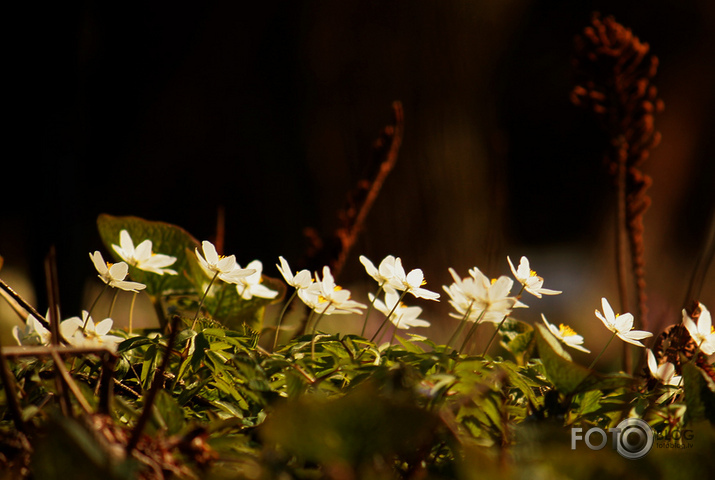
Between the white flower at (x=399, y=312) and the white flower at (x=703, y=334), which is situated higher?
the white flower at (x=703, y=334)

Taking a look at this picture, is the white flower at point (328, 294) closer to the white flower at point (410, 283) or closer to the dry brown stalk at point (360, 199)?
the white flower at point (410, 283)

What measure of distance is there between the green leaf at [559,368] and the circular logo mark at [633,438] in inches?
1.4

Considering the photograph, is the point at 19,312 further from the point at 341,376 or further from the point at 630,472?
the point at 630,472

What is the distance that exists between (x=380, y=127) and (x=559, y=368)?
2.55 meters

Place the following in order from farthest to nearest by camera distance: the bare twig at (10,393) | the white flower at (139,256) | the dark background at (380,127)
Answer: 1. the dark background at (380,127)
2. the white flower at (139,256)
3. the bare twig at (10,393)

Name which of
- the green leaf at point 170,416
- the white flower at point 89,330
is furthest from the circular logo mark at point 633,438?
the white flower at point 89,330

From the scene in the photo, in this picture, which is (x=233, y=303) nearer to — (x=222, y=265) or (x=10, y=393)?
(x=222, y=265)

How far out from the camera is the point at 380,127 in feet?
9.37

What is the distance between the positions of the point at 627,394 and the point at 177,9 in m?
3.62

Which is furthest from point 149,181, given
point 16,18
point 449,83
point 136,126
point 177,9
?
point 16,18

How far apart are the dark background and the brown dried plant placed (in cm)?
127

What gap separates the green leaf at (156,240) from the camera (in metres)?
0.68

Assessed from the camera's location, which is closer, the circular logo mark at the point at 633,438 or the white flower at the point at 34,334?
the circular logo mark at the point at 633,438

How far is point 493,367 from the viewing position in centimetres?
45
